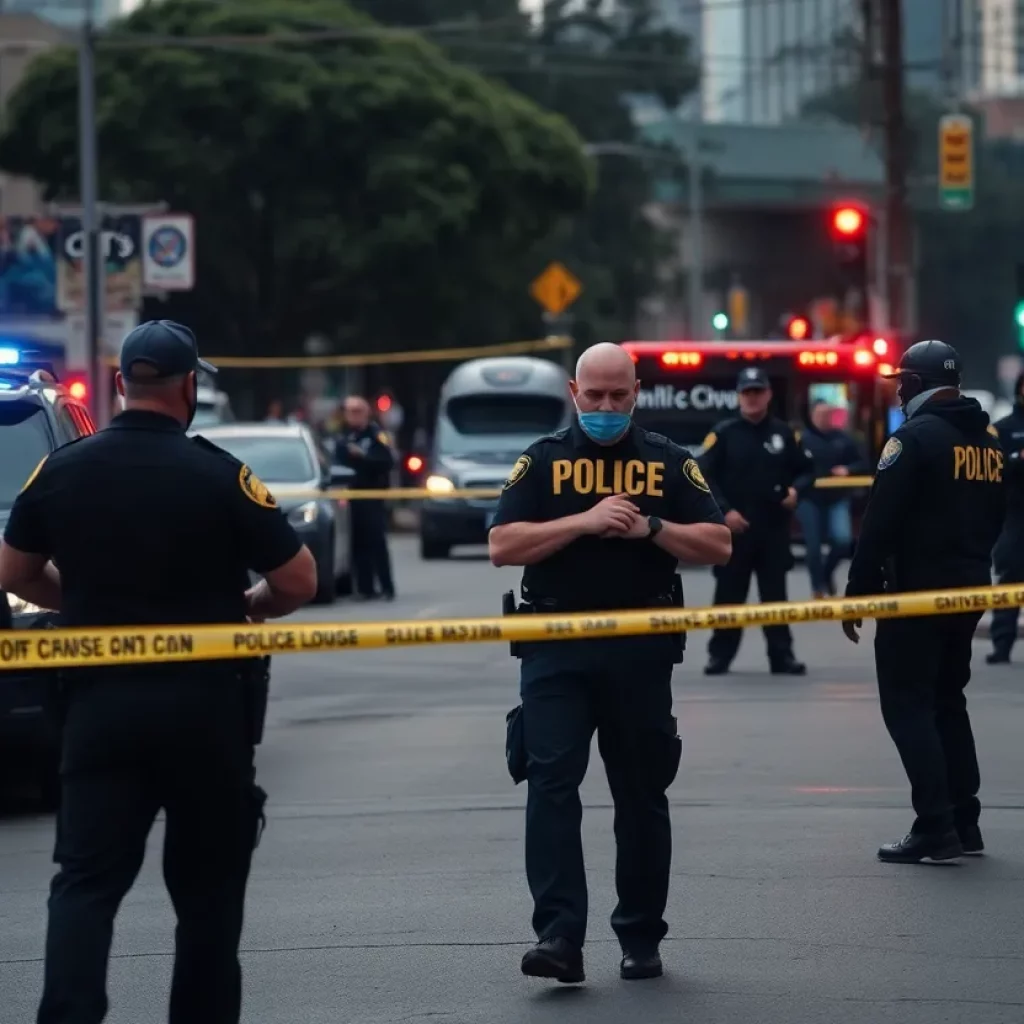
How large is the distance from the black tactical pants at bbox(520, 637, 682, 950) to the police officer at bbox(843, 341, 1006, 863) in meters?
1.82

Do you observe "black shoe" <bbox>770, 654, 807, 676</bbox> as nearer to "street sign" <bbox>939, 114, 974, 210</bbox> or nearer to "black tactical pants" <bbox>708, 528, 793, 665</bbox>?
"black tactical pants" <bbox>708, 528, 793, 665</bbox>

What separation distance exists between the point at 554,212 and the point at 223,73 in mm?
7470

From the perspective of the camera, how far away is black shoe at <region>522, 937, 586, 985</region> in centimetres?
714

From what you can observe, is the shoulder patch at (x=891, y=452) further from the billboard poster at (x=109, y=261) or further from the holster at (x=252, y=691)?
the billboard poster at (x=109, y=261)

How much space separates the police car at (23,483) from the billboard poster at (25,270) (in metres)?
32.0

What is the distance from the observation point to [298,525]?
2222 cm

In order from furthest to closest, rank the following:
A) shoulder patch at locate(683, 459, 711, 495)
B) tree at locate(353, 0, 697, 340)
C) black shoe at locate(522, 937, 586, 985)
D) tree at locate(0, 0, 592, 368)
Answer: tree at locate(353, 0, 697, 340), tree at locate(0, 0, 592, 368), shoulder patch at locate(683, 459, 711, 495), black shoe at locate(522, 937, 586, 985)

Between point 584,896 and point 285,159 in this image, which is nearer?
point 584,896

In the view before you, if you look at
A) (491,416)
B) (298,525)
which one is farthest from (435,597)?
(491,416)

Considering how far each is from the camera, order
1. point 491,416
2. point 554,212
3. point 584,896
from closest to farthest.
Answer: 1. point 584,896
2. point 491,416
3. point 554,212

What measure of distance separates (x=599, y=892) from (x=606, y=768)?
154 centimetres

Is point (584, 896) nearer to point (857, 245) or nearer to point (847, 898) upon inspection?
point (847, 898)

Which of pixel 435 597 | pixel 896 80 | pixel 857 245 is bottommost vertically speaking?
pixel 435 597

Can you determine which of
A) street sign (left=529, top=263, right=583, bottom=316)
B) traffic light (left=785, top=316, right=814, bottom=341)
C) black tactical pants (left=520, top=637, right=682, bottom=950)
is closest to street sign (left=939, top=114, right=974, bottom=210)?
traffic light (left=785, top=316, right=814, bottom=341)
